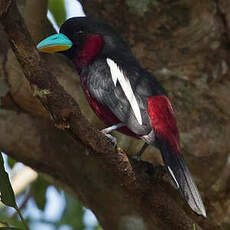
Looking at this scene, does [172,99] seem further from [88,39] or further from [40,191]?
[40,191]

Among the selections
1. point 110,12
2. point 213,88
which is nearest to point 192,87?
point 213,88

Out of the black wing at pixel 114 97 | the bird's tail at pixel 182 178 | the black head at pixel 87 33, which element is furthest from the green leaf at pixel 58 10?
the bird's tail at pixel 182 178

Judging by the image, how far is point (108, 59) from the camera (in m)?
3.48

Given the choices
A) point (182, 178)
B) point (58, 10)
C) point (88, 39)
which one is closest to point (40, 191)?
point (58, 10)

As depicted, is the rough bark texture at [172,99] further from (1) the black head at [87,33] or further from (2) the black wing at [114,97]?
(2) the black wing at [114,97]

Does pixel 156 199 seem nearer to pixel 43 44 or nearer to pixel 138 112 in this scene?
pixel 138 112

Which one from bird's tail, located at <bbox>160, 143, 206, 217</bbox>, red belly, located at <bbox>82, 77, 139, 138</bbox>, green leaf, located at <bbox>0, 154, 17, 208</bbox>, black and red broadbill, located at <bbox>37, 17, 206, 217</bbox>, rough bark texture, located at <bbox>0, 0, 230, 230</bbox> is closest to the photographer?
green leaf, located at <bbox>0, 154, 17, 208</bbox>

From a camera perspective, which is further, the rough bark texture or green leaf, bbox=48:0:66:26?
green leaf, bbox=48:0:66:26

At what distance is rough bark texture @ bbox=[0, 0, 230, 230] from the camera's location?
3828 mm

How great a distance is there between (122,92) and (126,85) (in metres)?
0.05

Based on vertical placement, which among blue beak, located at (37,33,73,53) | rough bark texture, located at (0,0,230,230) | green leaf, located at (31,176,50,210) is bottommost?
green leaf, located at (31,176,50,210)

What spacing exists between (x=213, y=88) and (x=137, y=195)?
1.59m

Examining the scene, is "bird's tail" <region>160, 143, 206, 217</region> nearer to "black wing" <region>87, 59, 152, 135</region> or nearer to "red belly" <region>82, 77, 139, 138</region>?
"black wing" <region>87, 59, 152, 135</region>

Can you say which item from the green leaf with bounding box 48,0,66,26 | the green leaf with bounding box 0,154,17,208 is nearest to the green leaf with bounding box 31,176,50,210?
the green leaf with bounding box 48,0,66,26
